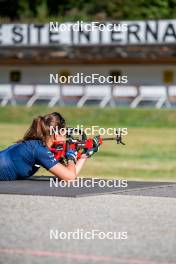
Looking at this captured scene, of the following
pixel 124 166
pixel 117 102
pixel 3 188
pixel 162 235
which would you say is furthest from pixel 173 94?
pixel 162 235

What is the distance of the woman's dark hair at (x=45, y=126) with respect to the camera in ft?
39.2

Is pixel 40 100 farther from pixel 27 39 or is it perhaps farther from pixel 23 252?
pixel 23 252

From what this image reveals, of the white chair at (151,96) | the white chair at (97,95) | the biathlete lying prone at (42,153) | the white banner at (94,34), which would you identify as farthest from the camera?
the white banner at (94,34)

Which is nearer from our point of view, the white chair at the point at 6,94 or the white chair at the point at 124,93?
the white chair at the point at 124,93

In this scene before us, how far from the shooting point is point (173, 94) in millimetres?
43594

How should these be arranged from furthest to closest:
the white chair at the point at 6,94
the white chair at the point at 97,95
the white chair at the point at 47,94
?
the white chair at the point at 6,94 → the white chair at the point at 47,94 → the white chair at the point at 97,95

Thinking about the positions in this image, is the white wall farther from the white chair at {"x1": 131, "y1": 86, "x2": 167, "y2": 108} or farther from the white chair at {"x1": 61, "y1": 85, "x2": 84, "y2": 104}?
the white chair at {"x1": 131, "y1": 86, "x2": 167, "y2": 108}

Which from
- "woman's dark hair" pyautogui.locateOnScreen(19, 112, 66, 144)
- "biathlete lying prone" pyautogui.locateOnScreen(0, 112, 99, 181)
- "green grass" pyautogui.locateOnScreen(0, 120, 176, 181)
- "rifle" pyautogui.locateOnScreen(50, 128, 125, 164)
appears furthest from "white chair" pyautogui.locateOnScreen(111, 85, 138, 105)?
"woman's dark hair" pyautogui.locateOnScreen(19, 112, 66, 144)

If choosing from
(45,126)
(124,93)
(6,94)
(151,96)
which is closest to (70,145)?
(45,126)

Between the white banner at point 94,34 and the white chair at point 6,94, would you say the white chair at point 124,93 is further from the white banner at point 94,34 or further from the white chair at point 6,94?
the white chair at point 6,94

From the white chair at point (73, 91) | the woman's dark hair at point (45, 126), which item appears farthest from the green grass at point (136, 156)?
the white chair at point (73, 91)

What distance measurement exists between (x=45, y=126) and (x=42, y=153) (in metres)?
0.33

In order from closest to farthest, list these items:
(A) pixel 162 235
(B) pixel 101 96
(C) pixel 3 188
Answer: (A) pixel 162 235
(C) pixel 3 188
(B) pixel 101 96

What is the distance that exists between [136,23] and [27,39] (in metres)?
5.28
